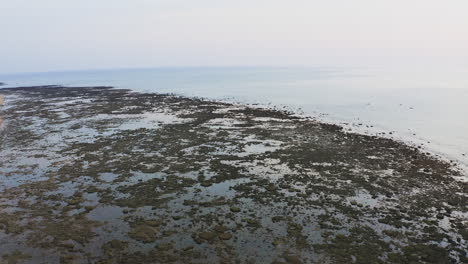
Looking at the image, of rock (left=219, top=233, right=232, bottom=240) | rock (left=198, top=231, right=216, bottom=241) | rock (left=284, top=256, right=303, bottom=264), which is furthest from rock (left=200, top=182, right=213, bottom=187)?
rock (left=284, top=256, right=303, bottom=264)

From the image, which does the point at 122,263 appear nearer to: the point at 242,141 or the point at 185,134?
the point at 242,141

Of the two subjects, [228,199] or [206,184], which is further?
[206,184]

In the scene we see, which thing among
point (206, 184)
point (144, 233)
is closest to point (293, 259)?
point (144, 233)

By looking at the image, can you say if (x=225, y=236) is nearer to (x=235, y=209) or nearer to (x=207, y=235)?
(x=207, y=235)

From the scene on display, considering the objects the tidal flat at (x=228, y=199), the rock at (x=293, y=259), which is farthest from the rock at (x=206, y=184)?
the rock at (x=293, y=259)

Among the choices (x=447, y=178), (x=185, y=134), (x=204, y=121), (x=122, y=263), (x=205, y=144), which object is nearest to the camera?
(x=122, y=263)

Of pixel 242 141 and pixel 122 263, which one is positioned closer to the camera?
pixel 122 263

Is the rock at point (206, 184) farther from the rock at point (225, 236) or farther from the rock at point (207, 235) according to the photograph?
Result: the rock at point (225, 236)

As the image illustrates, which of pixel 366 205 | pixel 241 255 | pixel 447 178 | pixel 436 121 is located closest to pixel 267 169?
pixel 366 205
